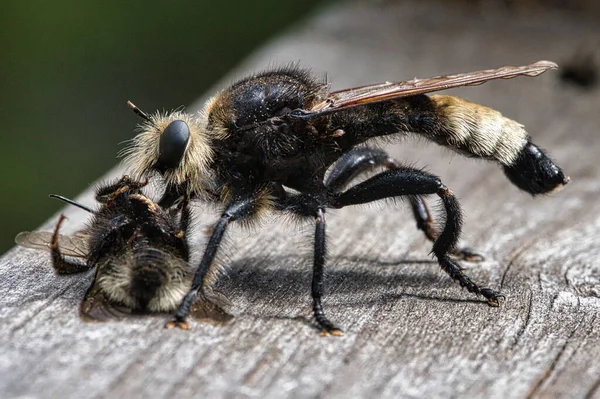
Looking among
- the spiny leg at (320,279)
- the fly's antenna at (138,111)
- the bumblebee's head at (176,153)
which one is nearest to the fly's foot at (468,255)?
the spiny leg at (320,279)

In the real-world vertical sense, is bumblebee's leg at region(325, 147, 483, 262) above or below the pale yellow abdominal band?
below

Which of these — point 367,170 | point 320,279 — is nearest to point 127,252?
point 320,279

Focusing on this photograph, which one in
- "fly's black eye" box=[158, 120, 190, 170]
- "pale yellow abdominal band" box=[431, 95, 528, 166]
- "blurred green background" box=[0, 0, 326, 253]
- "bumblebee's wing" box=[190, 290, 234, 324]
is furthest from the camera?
"blurred green background" box=[0, 0, 326, 253]

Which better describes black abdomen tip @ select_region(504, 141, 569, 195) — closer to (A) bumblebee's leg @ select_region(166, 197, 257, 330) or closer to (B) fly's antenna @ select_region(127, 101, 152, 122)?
(A) bumblebee's leg @ select_region(166, 197, 257, 330)

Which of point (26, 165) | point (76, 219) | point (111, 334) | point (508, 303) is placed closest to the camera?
point (111, 334)

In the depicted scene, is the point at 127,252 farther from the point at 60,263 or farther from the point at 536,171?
the point at 536,171

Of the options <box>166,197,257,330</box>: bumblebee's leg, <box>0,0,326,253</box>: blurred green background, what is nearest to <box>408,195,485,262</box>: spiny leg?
<box>166,197,257,330</box>: bumblebee's leg

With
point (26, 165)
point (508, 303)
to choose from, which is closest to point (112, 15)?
point (26, 165)

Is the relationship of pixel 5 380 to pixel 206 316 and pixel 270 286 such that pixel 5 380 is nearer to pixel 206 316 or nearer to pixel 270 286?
pixel 206 316
